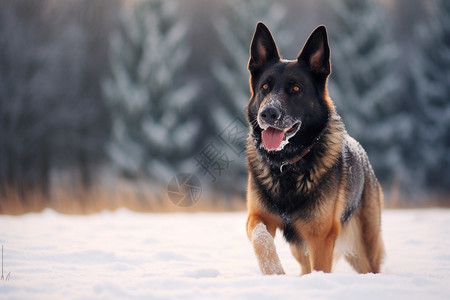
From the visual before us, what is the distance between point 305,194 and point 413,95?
19708mm

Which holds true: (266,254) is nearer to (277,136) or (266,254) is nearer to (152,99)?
(277,136)

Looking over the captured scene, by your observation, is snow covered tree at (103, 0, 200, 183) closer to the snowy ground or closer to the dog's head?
the snowy ground

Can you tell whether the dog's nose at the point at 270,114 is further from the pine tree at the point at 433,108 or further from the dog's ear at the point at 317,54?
the pine tree at the point at 433,108

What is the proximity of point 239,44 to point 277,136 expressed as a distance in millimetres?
16079

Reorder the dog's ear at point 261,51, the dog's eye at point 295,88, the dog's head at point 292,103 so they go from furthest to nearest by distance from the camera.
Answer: the dog's ear at point 261,51 → the dog's eye at point 295,88 → the dog's head at point 292,103

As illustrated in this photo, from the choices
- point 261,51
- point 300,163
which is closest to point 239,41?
point 261,51

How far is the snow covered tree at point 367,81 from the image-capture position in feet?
58.6

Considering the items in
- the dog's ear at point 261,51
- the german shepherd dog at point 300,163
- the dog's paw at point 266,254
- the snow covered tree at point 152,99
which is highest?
the dog's ear at point 261,51

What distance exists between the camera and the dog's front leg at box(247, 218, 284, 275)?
3.09m

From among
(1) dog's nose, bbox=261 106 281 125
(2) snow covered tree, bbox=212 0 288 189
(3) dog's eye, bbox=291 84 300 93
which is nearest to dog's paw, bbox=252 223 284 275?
(1) dog's nose, bbox=261 106 281 125

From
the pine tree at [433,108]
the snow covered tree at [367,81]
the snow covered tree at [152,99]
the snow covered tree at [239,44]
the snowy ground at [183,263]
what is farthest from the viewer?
the pine tree at [433,108]

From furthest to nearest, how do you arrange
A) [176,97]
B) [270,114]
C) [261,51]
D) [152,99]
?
[152,99] → [176,97] → [261,51] → [270,114]

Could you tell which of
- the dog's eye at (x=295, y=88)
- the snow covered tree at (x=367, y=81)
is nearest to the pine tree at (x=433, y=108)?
the snow covered tree at (x=367, y=81)

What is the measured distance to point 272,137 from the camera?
3.47 meters
